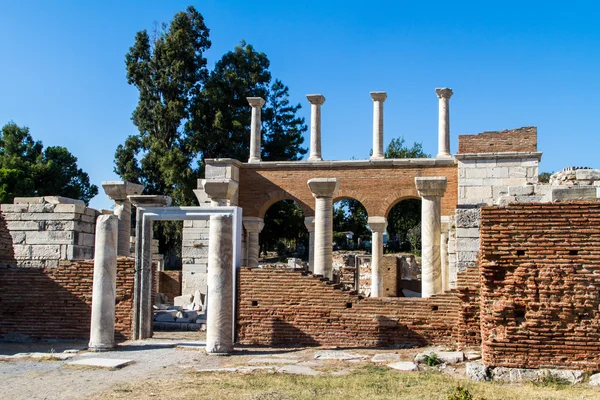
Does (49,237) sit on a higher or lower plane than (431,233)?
lower

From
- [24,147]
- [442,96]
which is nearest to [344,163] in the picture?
[442,96]

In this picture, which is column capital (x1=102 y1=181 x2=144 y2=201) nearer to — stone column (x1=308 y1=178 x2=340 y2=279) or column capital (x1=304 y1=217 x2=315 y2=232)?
stone column (x1=308 y1=178 x2=340 y2=279)

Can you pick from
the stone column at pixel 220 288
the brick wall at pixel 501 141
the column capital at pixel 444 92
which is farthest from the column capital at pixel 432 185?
the column capital at pixel 444 92

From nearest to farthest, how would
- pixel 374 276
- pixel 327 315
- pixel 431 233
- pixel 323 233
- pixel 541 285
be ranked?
pixel 541 285 → pixel 327 315 → pixel 431 233 → pixel 323 233 → pixel 374 276

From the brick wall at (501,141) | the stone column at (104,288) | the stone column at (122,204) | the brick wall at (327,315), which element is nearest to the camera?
the stone column at (104,288)

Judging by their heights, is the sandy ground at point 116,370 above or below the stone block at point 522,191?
below

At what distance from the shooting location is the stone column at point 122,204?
16906 millimetres

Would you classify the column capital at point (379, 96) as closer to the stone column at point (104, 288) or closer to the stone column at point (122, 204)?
the stone column at point (122, 204)

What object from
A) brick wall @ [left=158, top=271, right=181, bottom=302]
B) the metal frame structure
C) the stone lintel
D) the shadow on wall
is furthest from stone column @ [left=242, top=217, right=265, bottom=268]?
the shadow on wall

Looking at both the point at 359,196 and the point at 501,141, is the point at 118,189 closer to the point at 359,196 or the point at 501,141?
the point at 359,196

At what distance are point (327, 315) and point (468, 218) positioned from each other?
10.3 feet

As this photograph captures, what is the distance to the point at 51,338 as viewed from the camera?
13.6 meters

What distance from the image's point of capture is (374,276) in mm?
21781

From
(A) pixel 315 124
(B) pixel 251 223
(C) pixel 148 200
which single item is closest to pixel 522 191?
(C) pixel 148 200
